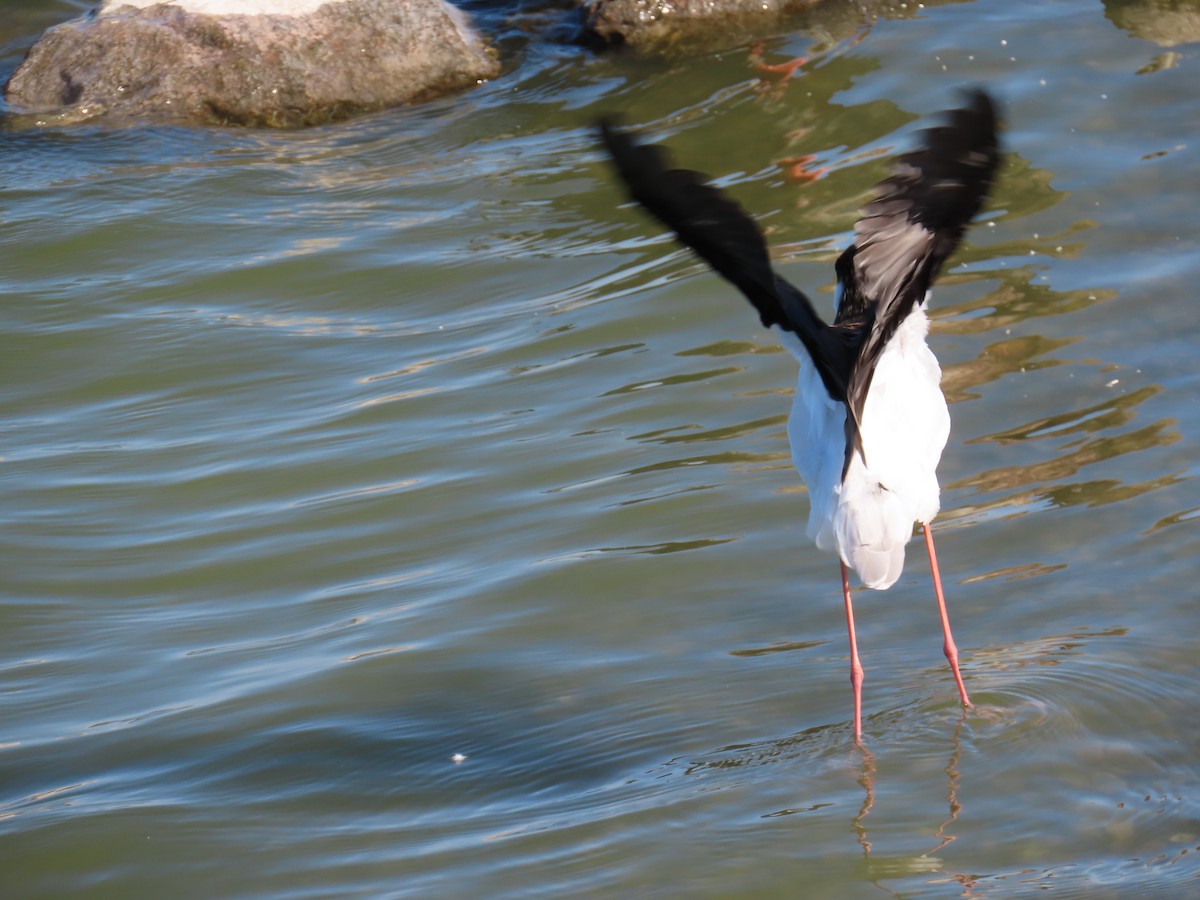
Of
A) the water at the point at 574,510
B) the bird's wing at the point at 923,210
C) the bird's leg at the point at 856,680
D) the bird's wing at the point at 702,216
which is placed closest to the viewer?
the bird's wing at the point at 923,210

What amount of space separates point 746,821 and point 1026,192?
5.48m

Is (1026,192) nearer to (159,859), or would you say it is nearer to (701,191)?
(701,191)

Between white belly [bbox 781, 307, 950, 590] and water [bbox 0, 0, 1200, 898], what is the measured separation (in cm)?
78

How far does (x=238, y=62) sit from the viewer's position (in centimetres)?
Result: 1081

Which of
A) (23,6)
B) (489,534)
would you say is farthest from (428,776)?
(23,6)

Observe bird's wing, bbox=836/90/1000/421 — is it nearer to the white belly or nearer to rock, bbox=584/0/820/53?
the white belly

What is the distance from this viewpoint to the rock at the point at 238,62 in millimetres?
10781

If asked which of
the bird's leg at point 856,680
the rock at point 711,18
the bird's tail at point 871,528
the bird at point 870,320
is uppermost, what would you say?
the rock at point 711,18

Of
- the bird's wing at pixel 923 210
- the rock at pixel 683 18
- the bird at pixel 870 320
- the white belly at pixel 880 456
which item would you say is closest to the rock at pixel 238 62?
the rock at pixel 683 18

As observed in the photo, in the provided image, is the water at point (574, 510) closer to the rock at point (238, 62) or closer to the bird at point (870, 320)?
the rock at point (238, 62)

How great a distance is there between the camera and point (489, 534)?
6340mm

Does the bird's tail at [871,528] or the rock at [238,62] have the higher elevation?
the rock at [238,62]

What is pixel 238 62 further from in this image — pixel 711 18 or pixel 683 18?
pixel 711 18

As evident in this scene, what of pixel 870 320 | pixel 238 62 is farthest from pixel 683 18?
pixel 870 320
